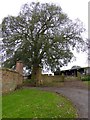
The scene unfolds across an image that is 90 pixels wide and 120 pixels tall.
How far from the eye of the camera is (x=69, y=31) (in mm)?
37438

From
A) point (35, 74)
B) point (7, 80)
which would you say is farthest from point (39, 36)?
point (7, 80)

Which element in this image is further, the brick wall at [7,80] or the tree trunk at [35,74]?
the tree trunk at [35,74]

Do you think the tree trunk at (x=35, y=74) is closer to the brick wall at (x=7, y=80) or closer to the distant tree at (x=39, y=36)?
the distant tree at (x=39, y=36)

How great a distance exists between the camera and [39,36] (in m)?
36.3

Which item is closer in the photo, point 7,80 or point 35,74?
point 7,80

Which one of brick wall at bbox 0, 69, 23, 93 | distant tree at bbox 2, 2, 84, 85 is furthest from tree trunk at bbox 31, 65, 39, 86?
brick wall at bbox 0, 69, 23, 93

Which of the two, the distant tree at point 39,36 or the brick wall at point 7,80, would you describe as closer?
the brick wall at point 7,80

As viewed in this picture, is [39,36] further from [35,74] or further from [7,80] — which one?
[7,80]

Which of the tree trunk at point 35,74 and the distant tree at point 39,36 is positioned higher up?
the distant tree at point 39,36

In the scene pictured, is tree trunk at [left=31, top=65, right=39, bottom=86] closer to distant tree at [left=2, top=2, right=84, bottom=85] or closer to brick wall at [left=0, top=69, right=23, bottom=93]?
distant tree at [left=2, top=2, right=84, bottom=85]

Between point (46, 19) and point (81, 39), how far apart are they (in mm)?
5877

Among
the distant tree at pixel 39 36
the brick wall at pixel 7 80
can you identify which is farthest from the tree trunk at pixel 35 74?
the brick wall at pixel 7 80

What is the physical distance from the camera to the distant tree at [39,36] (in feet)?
117

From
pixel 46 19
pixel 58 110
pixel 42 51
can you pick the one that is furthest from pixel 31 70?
pixel 58 110
